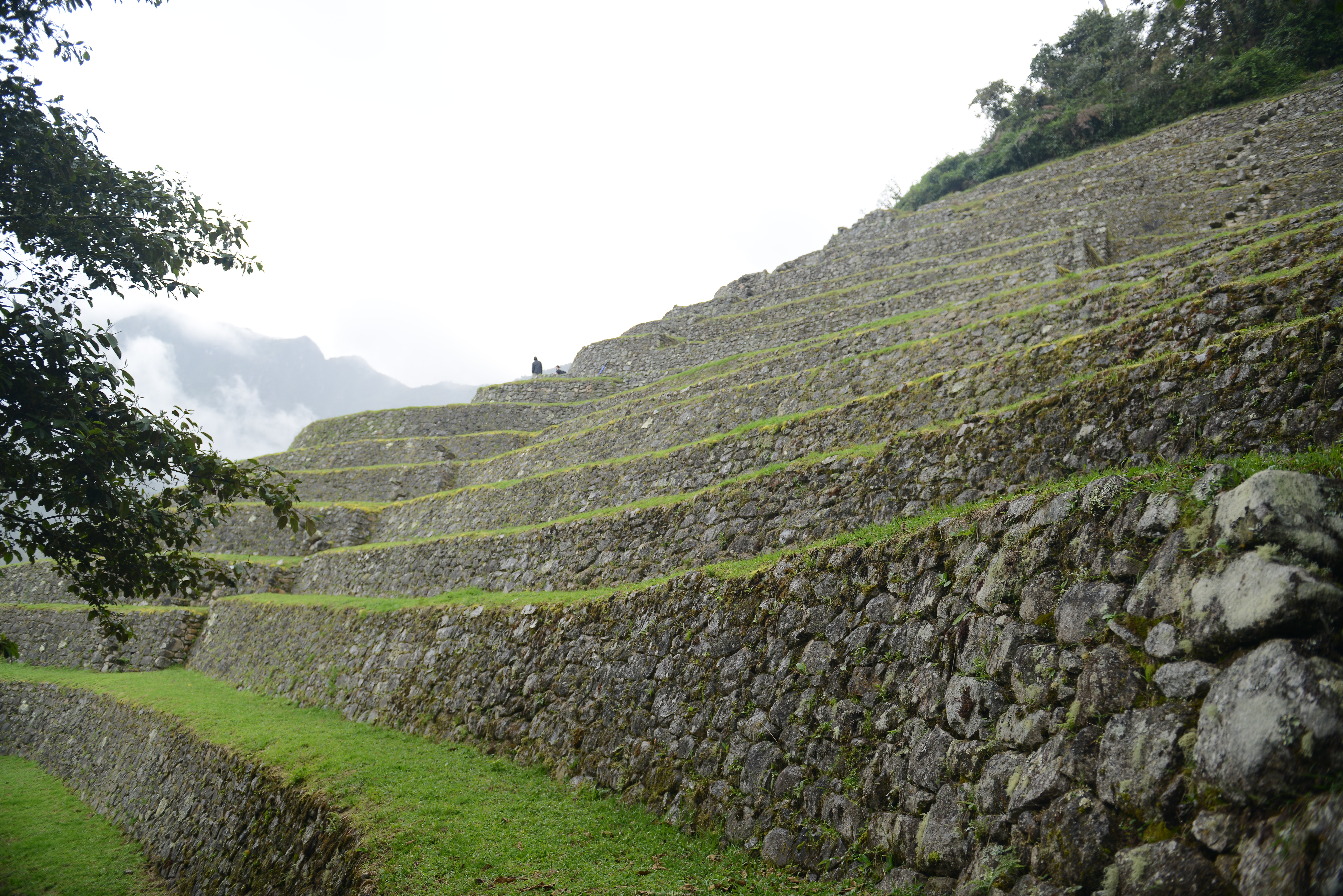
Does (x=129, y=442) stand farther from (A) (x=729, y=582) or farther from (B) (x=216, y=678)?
(B) (x=216, y=678)

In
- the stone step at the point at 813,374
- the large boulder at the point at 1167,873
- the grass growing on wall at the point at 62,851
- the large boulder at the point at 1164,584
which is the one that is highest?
the stone step at the point at 813,374

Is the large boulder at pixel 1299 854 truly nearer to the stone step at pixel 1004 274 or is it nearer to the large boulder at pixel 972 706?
the large boulder at pixel 972 706

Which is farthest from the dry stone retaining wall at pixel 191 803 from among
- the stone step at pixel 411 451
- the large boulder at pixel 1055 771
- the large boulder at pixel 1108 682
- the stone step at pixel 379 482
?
the stone step at pixel 411 451

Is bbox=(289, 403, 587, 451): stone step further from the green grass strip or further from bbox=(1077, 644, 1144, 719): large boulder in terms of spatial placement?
bbox=(1077, 644, 1144, 719): large boulder

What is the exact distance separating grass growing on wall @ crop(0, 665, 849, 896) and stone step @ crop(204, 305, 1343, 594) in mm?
3989

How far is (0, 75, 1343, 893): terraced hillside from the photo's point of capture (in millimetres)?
3477

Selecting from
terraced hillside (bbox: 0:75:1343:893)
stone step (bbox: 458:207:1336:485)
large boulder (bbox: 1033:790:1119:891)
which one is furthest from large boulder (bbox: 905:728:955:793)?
stone step (bbox: 458:207:1336:485)

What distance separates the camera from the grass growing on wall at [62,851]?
31.3 ft

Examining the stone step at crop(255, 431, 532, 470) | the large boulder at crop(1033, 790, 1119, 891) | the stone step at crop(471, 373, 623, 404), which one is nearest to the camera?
the large boulder at crop(1033, 790, 1119, 891)

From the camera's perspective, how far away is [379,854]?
661cm

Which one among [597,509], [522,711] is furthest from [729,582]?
[597,509]

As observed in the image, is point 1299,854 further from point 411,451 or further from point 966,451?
point 411,451

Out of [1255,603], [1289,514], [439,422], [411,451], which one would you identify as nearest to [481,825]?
[1255,603]

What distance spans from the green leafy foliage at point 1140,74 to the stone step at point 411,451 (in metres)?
27.1
